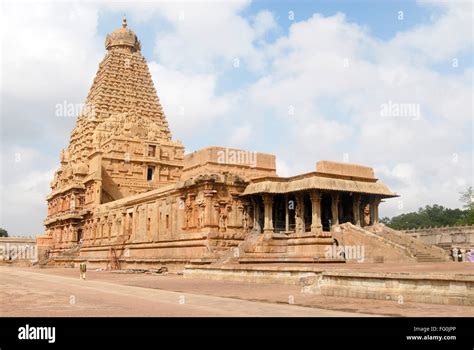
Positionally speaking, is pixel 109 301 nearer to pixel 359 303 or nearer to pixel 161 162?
pixel 359 303

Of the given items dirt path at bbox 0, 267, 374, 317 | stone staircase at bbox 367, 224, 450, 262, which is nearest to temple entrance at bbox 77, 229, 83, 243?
stone staircase at bbox 367, 224, 450, 262

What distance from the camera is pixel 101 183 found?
209 ft

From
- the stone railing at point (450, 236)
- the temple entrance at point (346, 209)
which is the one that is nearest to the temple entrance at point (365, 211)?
the temple entrance at point (346, 209)

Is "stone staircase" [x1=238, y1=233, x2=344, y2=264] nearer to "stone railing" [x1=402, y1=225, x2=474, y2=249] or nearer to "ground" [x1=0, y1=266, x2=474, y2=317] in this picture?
"stone railing" [x1=402, y1=225, x2=474, y2=249]

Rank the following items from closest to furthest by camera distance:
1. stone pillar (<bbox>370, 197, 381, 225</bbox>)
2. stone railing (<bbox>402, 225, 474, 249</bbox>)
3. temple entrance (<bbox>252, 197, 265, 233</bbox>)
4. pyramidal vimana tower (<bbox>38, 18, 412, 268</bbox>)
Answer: pyramidal vimana tower (<bbox>38, 18, 412, 268</bbox>) < stone pillar (<bbox>370, 197, 381, 225</bbox>) < temple entrance (<bbox>252, 197, 265, 233</bbox>) < stone railing (<bbox>402, 225, 474, 249</bbox>)

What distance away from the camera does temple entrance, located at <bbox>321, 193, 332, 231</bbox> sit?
36209mm

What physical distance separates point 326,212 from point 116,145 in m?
36.9

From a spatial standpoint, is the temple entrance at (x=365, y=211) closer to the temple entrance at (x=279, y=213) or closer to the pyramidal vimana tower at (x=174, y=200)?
the pyramidal vimana tower at (x=174, y=200)

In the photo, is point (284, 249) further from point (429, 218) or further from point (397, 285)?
point (429, 218)

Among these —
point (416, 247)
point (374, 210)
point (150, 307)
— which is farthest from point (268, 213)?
point (150, 307)

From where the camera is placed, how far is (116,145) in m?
66.2

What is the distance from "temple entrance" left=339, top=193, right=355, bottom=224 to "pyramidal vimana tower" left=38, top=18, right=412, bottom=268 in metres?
0.07

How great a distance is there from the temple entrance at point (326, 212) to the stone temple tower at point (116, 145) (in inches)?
1346
